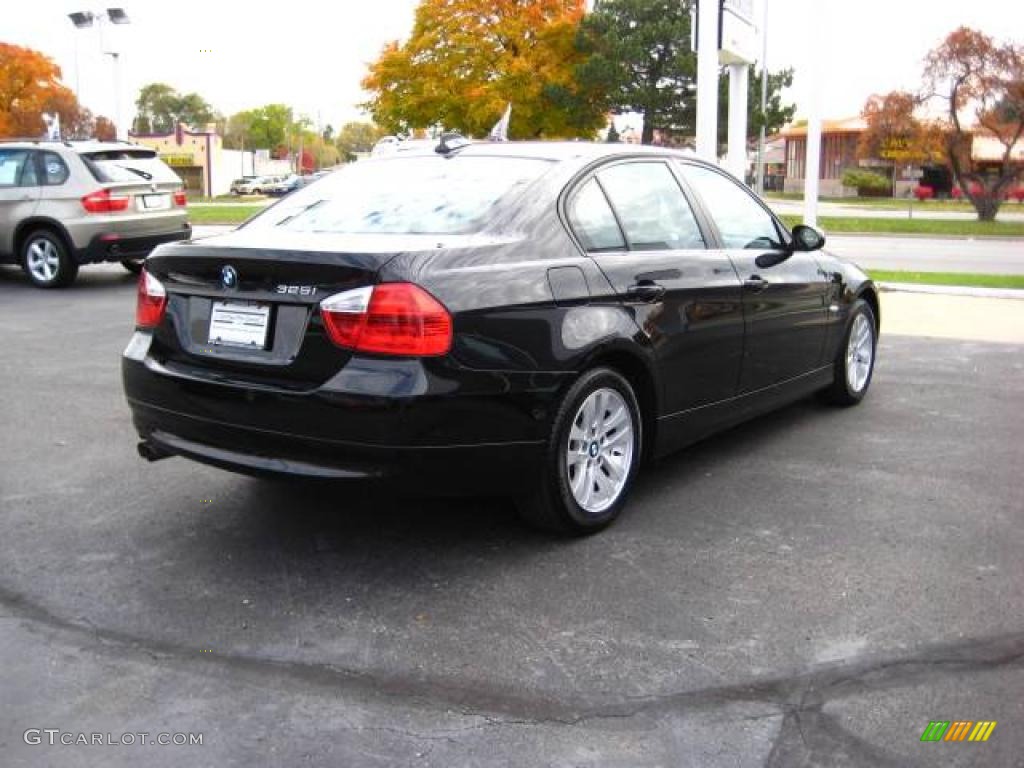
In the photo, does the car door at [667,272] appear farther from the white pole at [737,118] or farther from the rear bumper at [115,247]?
the white pole at [737,118]

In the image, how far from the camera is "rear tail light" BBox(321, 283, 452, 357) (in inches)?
142

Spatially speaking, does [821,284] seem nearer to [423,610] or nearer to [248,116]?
[423,610]

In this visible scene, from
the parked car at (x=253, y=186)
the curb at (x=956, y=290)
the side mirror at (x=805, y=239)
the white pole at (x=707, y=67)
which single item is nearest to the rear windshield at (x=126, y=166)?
the white pole at (x=707, y=67)

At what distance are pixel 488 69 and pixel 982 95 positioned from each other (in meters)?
17.1

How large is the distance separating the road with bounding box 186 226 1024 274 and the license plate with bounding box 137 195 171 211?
9.10 feet

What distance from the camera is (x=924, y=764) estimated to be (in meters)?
2.71

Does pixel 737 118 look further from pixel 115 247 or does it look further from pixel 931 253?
pixel 931 253

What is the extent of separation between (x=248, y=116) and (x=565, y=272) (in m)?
131

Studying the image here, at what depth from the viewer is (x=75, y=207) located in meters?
12.3

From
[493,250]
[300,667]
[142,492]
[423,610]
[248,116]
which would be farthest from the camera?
[248,116]

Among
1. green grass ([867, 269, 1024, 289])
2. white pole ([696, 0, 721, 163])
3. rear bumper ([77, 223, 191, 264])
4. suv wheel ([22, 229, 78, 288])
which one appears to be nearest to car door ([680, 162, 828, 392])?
white pole ([696, 0, 721, 163])

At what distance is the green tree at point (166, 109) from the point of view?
129 m

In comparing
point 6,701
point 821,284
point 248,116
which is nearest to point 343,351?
point 6,701

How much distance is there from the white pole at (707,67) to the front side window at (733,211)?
6.51m
